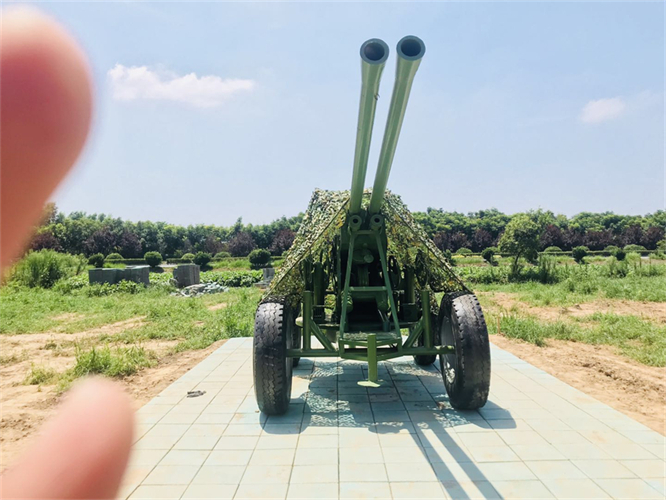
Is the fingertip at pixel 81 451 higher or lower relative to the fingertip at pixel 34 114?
lower

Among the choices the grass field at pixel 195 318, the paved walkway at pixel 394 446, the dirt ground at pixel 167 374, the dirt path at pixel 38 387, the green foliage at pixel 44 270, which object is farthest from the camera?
the green foliage at pixel 44 270

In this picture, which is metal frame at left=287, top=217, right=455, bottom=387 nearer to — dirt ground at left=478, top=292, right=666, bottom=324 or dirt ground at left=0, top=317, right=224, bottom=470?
dirt ground at left=0, top=317, right=224, bottom=470

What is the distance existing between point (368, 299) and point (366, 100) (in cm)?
315

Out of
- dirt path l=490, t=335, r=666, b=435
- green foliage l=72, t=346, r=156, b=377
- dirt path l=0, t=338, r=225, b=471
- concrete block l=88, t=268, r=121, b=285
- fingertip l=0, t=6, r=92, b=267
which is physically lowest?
dirt path l=0, t=338, r=225, b=471

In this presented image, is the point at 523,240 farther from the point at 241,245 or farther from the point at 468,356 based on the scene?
the point at 241,245

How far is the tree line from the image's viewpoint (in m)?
36.5

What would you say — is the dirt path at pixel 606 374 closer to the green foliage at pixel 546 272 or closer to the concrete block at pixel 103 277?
the green foliage at pixel 546 272

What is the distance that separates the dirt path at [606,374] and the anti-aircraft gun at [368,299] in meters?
1.90

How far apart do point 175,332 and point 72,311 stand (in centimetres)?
549

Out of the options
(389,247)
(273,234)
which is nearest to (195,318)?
(389,247)

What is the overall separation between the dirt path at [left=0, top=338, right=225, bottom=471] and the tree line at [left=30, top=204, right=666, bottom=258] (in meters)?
27.6

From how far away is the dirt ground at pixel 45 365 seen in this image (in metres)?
4.95

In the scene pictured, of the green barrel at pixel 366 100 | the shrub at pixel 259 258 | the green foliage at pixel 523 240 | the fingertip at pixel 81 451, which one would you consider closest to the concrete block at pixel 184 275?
the shrub at pixel 259 258

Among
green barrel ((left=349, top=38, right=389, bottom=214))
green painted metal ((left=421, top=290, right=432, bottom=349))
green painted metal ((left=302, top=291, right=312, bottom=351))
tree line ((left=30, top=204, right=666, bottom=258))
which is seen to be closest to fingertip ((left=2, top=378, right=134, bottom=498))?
green barrel ((left=349, top=38, right=389, bottom=214))
